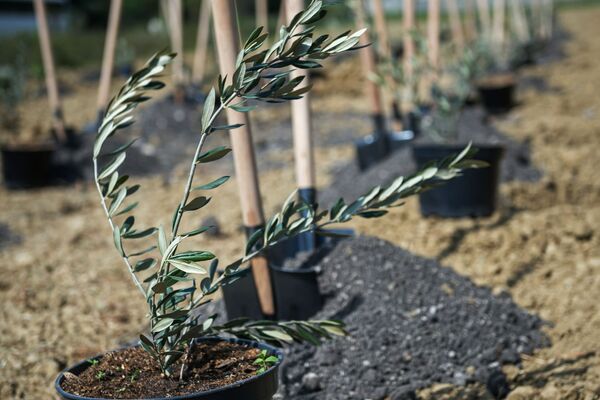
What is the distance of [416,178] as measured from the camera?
193 cm

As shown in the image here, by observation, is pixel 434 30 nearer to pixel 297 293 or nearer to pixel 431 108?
pixel 431 108

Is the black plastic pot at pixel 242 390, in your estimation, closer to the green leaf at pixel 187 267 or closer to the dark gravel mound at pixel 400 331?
the green leaf at pixel 187 267

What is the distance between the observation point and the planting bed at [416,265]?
9.00 feet

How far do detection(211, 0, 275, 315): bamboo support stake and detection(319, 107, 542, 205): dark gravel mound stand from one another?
7.08 feet

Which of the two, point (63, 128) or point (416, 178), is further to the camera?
point (63, 128)

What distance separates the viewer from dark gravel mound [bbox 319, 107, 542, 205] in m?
4.96

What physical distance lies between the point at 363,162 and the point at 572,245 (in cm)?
206

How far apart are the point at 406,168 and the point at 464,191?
0.80 m

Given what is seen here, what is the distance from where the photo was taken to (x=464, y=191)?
168 inches

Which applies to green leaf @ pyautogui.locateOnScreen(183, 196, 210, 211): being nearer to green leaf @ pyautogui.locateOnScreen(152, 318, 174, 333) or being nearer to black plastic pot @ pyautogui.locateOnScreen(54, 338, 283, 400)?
green leaf @ pyautogui.locateOnScreen(152, 318, 174, 333)

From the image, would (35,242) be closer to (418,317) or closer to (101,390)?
(418,317)

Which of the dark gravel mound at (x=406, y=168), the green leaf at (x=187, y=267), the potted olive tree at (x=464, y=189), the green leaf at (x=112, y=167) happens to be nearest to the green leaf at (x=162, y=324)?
the green leaf at (x=187, y=267)

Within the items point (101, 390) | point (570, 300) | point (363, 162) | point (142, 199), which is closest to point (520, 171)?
point (363, 162)

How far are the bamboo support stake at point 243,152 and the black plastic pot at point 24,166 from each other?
4622 millimetres
